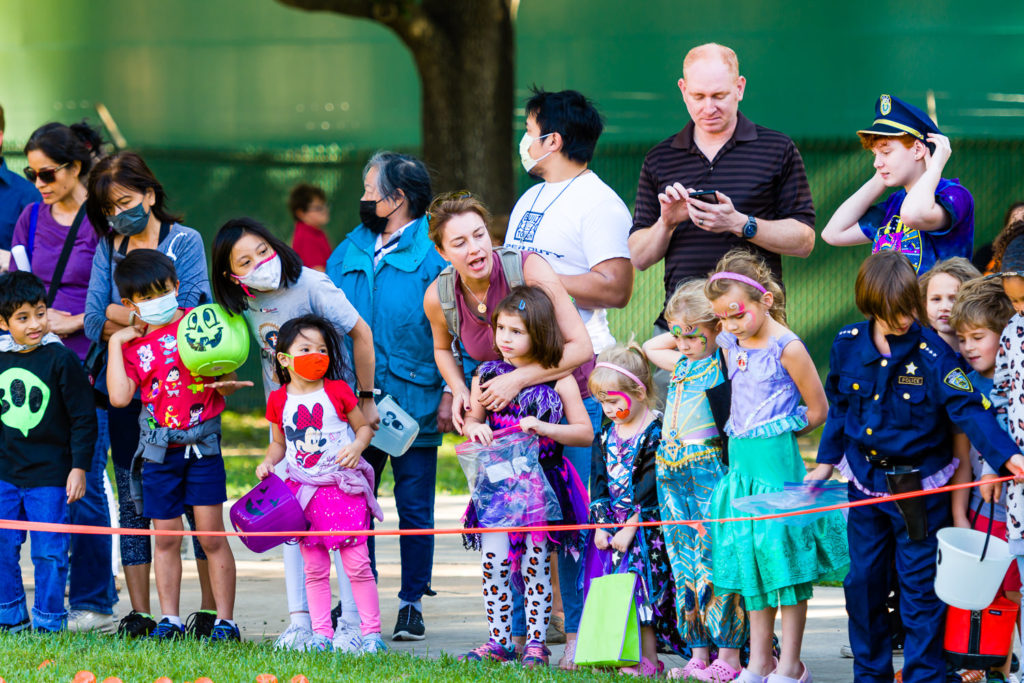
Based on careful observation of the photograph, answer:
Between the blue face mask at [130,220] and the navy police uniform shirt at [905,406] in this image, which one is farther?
the blue face mask at [130,220]

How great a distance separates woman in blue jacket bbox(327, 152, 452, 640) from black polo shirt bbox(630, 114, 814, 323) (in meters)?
1.19

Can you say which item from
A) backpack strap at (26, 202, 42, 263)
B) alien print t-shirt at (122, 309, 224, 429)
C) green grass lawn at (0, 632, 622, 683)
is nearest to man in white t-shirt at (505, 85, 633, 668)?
green grass lawn at (0, 632, 622, 683)

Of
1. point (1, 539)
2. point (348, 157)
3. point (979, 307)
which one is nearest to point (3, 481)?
point (1, 539)

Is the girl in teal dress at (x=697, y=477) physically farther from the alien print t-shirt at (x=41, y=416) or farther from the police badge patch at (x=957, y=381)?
the alien print t-shirt at (x=41, y=416)

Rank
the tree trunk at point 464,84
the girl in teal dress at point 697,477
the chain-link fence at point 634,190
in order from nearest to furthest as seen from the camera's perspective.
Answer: the girl in teal dress at point 697,477
the tree trunk at point 464,84
the chain-link fence at point 634,190

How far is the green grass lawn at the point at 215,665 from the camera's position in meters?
4.70

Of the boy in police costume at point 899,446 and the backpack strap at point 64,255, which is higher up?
the backpack strap at point 64,255

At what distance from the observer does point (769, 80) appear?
15.8 meters

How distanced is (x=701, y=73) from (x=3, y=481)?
11.3ft

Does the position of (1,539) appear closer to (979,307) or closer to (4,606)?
(4,606)

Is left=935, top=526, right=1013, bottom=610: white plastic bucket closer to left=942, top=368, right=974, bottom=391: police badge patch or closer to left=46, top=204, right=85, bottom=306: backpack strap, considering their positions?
left=942, top=368, right=974, bottom=391: police badge patch

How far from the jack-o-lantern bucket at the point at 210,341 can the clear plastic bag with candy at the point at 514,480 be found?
1073mm

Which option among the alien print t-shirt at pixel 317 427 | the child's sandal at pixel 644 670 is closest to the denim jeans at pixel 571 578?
the child's sandal at pixel 644 670

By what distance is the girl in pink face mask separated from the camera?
17.3 ft
